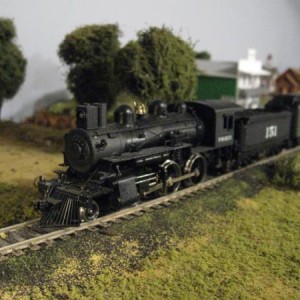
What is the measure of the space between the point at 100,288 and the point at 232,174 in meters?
8.37

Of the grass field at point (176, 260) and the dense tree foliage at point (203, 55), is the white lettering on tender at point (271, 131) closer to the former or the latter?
the grass field at point (176, 260)

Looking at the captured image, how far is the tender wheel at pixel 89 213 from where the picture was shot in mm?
9312

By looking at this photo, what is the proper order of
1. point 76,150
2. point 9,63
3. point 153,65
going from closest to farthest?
1. point 76,150
2. point 153,65
3. point 9,63

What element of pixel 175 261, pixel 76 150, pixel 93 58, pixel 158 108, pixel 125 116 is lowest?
pixel 175 261

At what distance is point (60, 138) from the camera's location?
18781 mm

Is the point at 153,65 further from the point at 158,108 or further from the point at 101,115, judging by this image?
the point at 101,115

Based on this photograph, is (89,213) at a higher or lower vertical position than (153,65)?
lower

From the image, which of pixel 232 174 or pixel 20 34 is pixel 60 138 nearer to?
pixel 20 34

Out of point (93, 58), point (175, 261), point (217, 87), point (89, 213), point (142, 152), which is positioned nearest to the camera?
point (175, 261)

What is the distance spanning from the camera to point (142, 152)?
10.6m

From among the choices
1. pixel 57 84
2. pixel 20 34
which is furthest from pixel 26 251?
pixel 57 84

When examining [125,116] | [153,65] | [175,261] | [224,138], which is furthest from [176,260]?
[153,65]

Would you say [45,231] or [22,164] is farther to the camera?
[22,164]

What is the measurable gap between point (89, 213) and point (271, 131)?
377 inches
